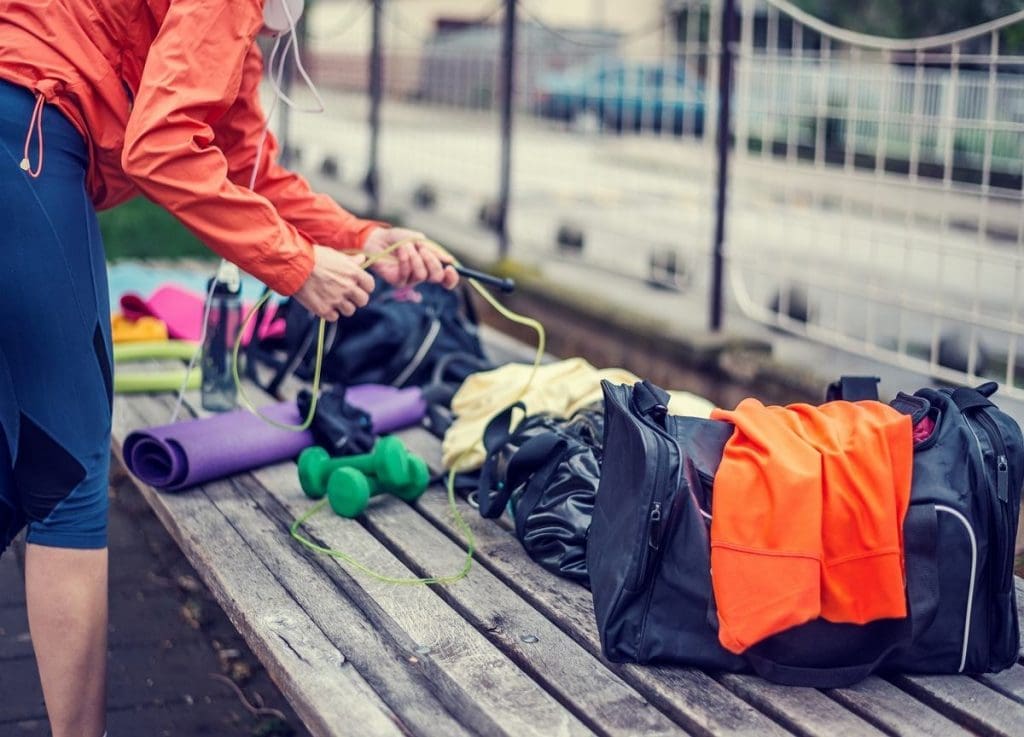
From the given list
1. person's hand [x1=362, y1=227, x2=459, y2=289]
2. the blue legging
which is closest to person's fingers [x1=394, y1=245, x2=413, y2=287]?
person's hand [x1=362, y1=227, x2=459, y2=289]

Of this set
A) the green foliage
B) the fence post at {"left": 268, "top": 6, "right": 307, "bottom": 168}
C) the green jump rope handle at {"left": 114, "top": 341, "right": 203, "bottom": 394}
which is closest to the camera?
the green jump rope handle at {"left": 114, "top": 341, "right": 203, "bottom": 394}

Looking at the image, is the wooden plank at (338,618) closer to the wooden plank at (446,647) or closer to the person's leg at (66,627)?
the wooden plank at (446,647)

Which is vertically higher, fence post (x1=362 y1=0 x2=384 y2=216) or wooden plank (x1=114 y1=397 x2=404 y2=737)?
fence post (x1=362 y1=0 x2=384 y2=216)

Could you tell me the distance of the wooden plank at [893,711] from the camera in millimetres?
1998

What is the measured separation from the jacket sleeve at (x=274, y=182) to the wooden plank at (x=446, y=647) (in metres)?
0.62

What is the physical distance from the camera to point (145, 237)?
7.18 metres

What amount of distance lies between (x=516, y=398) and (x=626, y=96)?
344 centimetres

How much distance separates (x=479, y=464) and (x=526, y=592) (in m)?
0.68

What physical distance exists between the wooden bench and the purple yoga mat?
0.66 metres

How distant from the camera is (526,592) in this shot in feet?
8.13

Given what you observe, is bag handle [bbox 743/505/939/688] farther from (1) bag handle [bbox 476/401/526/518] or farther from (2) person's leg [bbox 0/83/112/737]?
(2) person's leg [bbox 0/83/112/737]

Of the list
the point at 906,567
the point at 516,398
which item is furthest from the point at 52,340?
the point at 906,567

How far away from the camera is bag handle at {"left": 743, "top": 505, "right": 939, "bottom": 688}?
210 centimetres

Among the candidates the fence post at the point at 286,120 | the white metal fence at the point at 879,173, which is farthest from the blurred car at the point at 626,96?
the fence post at the point at 286,120
